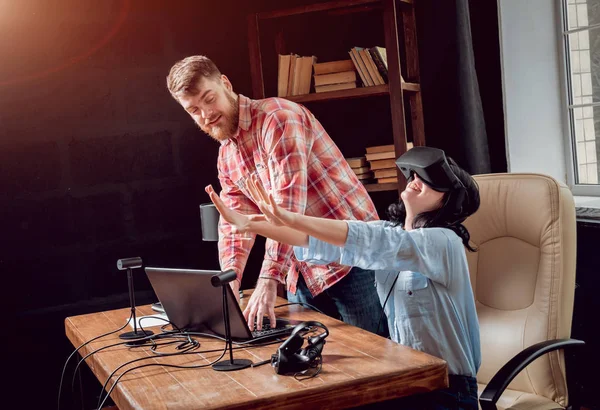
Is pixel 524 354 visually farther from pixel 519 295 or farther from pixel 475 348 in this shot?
pixel 519 295

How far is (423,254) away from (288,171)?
0.60 m

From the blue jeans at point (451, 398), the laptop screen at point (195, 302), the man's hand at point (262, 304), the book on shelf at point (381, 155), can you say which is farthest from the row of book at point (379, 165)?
the blue jeans at point (451, 398)

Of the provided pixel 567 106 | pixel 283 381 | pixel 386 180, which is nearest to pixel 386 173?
pixel 386 180

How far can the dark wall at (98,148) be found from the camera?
11.1 ft

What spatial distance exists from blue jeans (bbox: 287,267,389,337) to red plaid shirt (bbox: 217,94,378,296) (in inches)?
1.6

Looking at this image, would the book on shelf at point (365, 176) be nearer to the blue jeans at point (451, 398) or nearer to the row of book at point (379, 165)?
the row of book at point (379, 165)

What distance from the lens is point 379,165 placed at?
339cm

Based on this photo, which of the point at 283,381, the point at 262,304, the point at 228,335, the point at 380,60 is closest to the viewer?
the point at 283,381

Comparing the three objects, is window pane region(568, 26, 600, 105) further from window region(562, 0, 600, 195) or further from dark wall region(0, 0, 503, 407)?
dark wall region(0, 0, 503, 407)

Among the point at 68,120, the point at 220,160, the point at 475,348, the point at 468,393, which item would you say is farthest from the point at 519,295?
the point at 68,120

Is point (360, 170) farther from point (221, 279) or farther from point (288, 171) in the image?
point (221, 279)

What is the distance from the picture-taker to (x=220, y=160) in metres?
2.66

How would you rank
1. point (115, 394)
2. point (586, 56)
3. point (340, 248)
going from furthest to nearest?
point (586, 56) < point (340, 248) < point (115, 394)

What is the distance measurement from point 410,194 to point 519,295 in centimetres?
50
